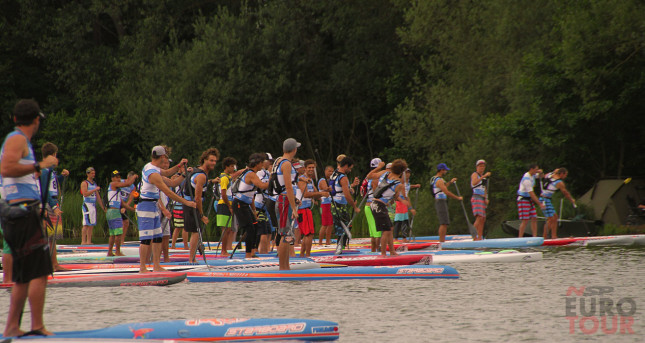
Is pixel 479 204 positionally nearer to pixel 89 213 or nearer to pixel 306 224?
pixel 306 224

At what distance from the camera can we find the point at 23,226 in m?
6.51

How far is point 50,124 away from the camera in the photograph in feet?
122

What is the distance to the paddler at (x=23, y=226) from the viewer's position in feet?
21.3

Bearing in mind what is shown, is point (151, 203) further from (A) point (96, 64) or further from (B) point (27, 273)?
(A) point (96, 64)

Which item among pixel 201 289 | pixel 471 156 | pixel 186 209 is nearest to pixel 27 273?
pixel 201 289

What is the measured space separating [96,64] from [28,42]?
332cm

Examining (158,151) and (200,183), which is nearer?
(158,151)

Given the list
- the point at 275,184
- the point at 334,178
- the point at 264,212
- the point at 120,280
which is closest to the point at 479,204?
the point at 334,178


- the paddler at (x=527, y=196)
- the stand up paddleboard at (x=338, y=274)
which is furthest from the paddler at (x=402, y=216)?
the stand up paddleboard at (x=338, y=274)

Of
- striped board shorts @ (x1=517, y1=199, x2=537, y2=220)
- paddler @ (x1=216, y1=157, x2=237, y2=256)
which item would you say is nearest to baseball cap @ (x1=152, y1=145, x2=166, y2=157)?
paddler @ (x1=216, y1=157, x2=237, y2=256)

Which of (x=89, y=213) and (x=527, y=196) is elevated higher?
(x=527, y=196)

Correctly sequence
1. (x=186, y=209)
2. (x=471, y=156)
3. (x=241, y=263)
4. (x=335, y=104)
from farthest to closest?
1. (x=335, y=104)
2. (x=471, y=156)
3. (x=186, y=209)
4. (x=241, y=263)

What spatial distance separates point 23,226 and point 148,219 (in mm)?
5237

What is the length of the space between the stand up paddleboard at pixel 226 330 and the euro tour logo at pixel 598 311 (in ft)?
7.61
